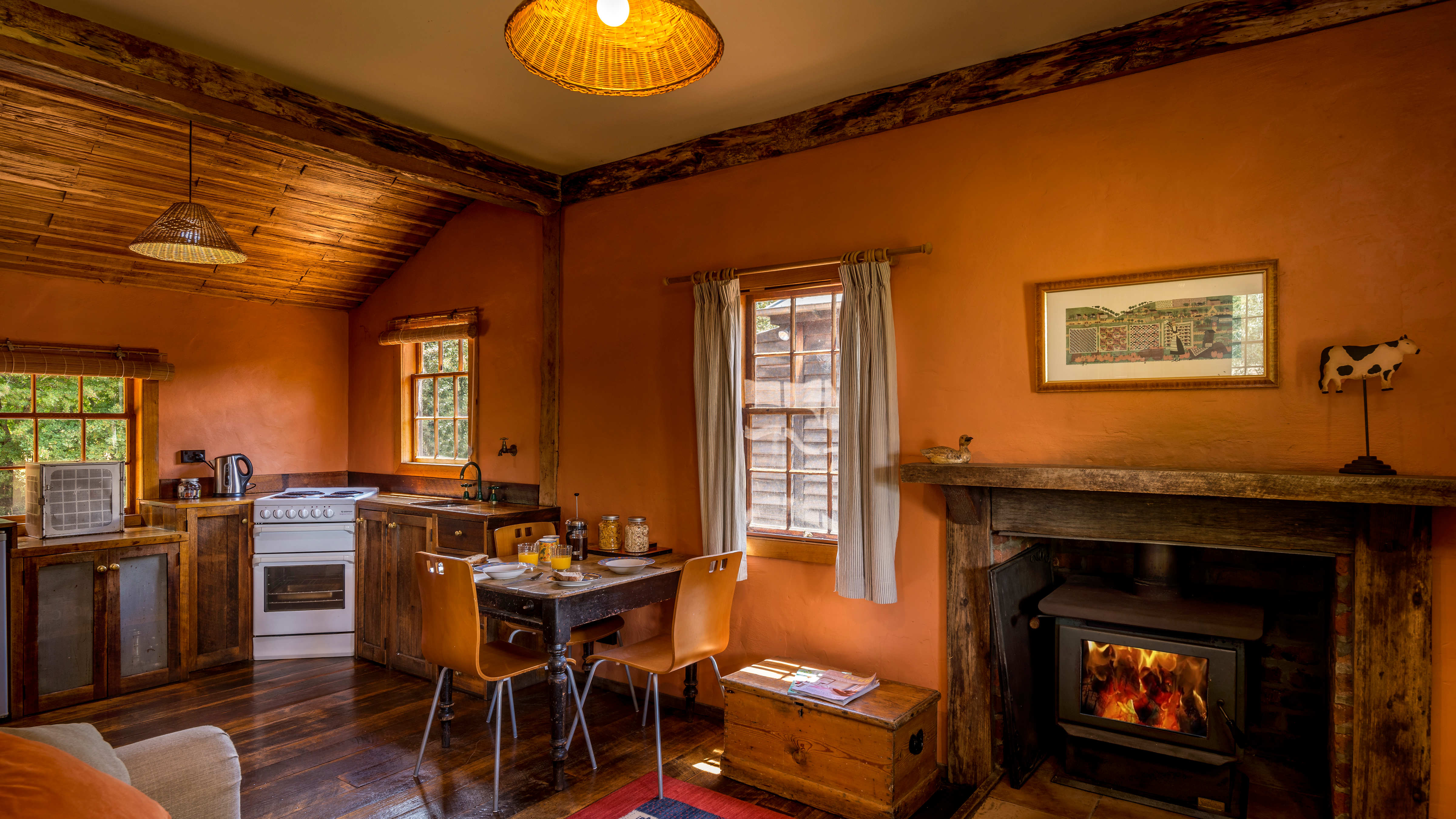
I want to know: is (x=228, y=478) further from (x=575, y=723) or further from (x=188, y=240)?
(x=575, y=723)

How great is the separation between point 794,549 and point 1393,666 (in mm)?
2218

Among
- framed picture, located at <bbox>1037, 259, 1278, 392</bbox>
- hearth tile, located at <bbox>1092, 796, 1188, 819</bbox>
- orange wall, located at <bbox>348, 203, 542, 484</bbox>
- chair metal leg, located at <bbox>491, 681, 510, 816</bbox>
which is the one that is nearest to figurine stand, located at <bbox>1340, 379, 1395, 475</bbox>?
framed picture, located at <bbox>1037, 259, 1278, 392</bbox>

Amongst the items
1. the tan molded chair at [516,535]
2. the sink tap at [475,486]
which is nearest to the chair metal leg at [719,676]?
the tan molded chair at [516,535]

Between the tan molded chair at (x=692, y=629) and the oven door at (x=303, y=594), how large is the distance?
238 centimetres

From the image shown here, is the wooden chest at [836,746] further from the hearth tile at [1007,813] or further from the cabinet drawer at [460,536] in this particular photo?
the cabinet drawer at [460,536]

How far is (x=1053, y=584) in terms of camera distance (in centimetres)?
339

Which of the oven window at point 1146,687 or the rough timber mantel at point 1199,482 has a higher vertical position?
the rough timber mantel at point 1199,482

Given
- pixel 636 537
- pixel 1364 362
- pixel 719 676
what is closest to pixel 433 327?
pixel 636 537

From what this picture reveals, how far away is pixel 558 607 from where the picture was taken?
10.4 ft

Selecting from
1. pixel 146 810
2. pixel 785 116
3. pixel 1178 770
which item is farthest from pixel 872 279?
pixel 146 810

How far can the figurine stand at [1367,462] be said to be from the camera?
2.43m

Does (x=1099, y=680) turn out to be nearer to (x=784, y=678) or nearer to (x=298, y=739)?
(x=784, y=678)

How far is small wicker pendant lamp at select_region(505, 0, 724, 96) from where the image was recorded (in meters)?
1.71

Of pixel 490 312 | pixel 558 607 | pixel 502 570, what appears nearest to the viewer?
pixel 558 607
